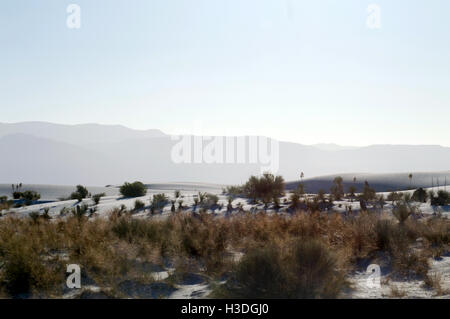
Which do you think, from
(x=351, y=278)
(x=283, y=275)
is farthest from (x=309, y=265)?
(x=351, y=278)

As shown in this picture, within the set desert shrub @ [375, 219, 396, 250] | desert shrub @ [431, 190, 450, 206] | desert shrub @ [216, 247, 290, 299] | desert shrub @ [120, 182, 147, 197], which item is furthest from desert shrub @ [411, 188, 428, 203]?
desert shrub @ [120, 182, 147, 197]

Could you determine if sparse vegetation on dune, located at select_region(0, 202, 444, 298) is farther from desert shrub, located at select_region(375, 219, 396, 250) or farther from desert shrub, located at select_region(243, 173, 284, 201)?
desert shrub, located at select_region(243, 173, 284, 201)

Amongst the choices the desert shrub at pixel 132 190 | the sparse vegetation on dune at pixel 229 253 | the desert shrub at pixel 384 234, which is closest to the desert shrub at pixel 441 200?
the sparse vegetation on dune at pixel 229 253

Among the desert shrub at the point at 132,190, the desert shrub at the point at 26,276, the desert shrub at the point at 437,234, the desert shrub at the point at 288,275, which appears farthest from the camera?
the desert shrub at the point at 132,190

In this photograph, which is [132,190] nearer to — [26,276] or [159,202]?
[159,202]

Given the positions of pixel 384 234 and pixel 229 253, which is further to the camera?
pixel 384 234

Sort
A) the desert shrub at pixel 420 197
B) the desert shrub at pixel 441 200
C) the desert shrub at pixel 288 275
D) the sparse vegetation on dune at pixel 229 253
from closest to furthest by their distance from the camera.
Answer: the desert shrub at pixel 288 275 → the sparse vegetation on dune at pixel 229 253 → the desert shrub at pixel 441 200 → the desert shrub at pixel 420 197

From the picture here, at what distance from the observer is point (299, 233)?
1081 cm

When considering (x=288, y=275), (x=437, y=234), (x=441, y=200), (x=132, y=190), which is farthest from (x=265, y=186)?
(x=288, y=275)

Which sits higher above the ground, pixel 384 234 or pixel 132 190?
pixel 132 190

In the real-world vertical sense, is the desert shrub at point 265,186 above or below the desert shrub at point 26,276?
above

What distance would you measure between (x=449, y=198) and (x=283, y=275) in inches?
749

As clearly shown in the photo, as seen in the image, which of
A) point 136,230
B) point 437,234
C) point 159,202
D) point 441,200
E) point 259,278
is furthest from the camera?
point 159,202

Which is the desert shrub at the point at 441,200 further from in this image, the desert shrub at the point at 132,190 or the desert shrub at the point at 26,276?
the desert shrub at the point at 132,190
